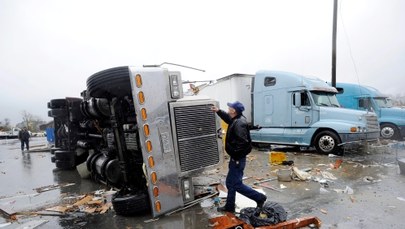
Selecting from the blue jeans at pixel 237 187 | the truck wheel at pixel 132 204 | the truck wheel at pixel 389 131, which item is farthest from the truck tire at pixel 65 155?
the truck wheel at pixel 389 131

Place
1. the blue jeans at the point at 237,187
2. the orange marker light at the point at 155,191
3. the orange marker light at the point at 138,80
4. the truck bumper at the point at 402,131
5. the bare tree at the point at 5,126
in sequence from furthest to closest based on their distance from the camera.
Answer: the bare tree at the point at 5,126, the truck bumper at the point at 402,131, the blue jeans at the point at 237,187, the orange marker light at the point at 155,191, the orange marker light at the point at 138,80

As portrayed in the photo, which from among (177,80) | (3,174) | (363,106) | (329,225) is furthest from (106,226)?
(363,106)

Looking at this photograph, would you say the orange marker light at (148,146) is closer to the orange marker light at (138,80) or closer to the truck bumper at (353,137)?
the orange marker light at (138,80)

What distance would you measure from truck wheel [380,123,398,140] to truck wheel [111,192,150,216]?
1293 centimetres

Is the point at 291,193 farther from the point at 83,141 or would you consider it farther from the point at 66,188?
the point at 83,141

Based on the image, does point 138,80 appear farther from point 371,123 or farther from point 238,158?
point 371,123

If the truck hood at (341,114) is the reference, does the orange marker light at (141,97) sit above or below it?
above

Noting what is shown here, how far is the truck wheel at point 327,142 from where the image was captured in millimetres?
8994

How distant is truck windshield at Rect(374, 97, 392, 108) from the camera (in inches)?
539

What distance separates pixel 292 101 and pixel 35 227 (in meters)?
8.35

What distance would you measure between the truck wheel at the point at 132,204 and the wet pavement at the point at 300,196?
0.38 ft

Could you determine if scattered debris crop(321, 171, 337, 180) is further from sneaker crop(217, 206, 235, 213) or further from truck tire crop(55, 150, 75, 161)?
truck tire crop(55, 150, 75, 161)

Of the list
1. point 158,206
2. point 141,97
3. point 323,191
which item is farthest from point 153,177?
point 323,191

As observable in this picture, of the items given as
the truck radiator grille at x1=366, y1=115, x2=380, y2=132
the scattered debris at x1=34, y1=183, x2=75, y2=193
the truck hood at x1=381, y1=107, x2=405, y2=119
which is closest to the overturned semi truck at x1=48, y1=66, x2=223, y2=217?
the scattered debris at x1=34, y1=183, x2=75, y2=193
